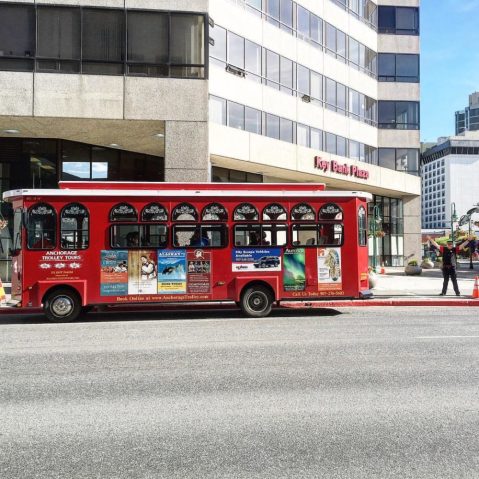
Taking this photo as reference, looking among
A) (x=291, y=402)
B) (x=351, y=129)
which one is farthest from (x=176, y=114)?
(x=351, y=129)

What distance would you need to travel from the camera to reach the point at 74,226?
11398mm

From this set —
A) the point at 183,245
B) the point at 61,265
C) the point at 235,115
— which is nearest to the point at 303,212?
the point at 183,245

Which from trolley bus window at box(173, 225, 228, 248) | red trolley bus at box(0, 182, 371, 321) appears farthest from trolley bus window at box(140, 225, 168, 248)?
trolley bus window at box(173, 225, 228, 248)

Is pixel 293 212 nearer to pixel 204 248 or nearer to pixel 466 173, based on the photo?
pixel 204 248

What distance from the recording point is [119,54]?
55.6ft

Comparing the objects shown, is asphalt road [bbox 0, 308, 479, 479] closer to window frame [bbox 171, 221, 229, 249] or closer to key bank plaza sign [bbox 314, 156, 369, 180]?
window frame [bbox 171, 221, 229, 249]

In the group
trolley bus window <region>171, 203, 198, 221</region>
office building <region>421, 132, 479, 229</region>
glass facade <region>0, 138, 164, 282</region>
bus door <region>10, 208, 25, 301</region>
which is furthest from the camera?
office building <region>421, 132, 479, 229</region>

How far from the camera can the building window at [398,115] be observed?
35.5 meters

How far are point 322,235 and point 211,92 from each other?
11.8m

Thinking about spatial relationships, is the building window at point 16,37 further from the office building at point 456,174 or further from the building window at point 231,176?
the office building at point 456,174

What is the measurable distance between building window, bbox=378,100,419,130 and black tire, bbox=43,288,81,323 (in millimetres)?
29903

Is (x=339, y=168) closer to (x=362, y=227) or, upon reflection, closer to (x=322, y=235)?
(x=362, y=227)

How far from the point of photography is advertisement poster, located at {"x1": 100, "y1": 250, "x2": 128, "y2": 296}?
11.4 m

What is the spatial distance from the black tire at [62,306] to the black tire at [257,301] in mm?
4172
